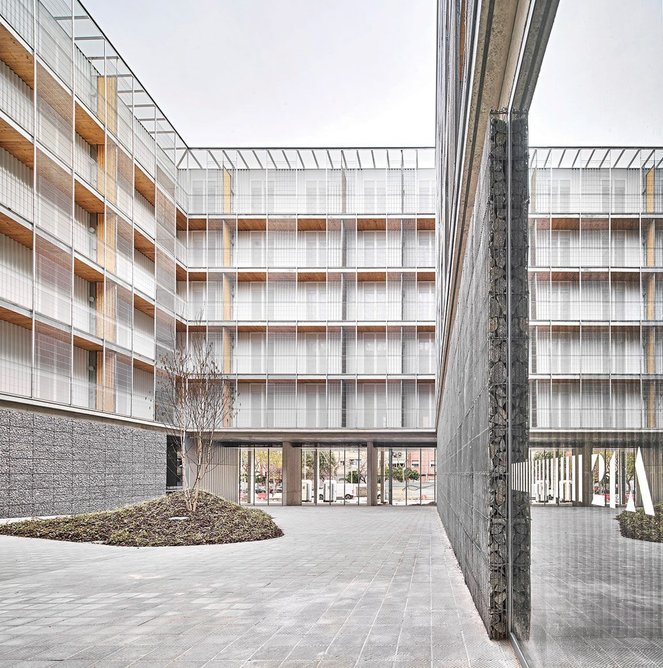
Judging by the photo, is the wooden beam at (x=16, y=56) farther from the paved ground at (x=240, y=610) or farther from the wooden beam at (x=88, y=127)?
the paved ground at (x=240, y=610)

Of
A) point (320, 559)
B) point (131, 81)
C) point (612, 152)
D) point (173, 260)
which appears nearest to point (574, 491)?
point (612, 152)

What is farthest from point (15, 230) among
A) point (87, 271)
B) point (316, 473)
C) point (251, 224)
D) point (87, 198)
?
point (316, 473)

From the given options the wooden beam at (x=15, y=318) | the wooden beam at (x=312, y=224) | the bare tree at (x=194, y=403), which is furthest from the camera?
the wooden beam at (x=312, y=224)

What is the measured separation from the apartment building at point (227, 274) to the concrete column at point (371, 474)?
2.73 ft

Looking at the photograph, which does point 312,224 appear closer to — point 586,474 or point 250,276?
point 250,276

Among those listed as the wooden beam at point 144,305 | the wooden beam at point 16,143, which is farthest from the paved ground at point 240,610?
the wooden beam at point 144,305

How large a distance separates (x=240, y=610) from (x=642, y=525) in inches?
257

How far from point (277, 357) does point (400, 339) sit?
624cm

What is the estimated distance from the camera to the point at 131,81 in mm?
36656

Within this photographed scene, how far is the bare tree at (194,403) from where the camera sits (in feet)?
73.0

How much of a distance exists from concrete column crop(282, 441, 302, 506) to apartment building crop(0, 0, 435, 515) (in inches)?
25.8

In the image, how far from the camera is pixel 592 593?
3.15 meters

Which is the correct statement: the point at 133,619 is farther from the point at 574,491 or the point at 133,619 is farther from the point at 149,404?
the point at 149,404

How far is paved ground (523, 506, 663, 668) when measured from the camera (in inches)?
93.4
